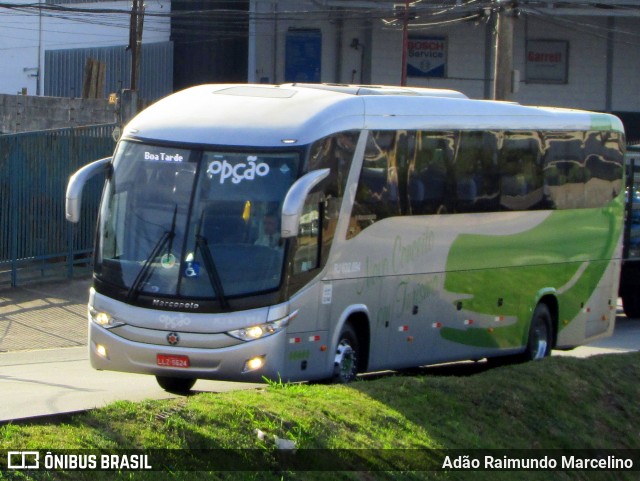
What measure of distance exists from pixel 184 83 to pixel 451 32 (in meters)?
12.2

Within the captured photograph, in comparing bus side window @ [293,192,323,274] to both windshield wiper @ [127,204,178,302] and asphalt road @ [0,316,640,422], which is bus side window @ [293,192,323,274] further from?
asphalt road @ [0,316,640,422]

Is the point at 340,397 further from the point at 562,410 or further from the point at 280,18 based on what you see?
the point at 280,18

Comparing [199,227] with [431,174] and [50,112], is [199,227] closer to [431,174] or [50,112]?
[431,174]

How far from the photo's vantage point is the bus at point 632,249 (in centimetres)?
2072

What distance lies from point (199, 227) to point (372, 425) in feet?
9.36

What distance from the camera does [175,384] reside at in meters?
11.3

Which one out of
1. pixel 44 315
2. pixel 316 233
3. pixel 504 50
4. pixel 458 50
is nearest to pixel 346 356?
pixel 316 233

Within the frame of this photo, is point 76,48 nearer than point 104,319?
No

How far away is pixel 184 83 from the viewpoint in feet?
164

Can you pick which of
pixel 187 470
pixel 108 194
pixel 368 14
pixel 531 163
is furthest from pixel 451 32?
pixel 187 470

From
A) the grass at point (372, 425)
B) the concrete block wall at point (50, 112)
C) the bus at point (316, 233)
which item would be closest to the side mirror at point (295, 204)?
the bus at point (316, 233)

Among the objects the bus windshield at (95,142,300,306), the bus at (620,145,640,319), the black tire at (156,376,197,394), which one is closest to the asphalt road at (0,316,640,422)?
the black tire at (156,376,197,394)

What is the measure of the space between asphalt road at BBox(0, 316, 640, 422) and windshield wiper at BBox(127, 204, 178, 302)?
1046 millimetres

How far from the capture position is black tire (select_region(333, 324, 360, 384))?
11023 mm
